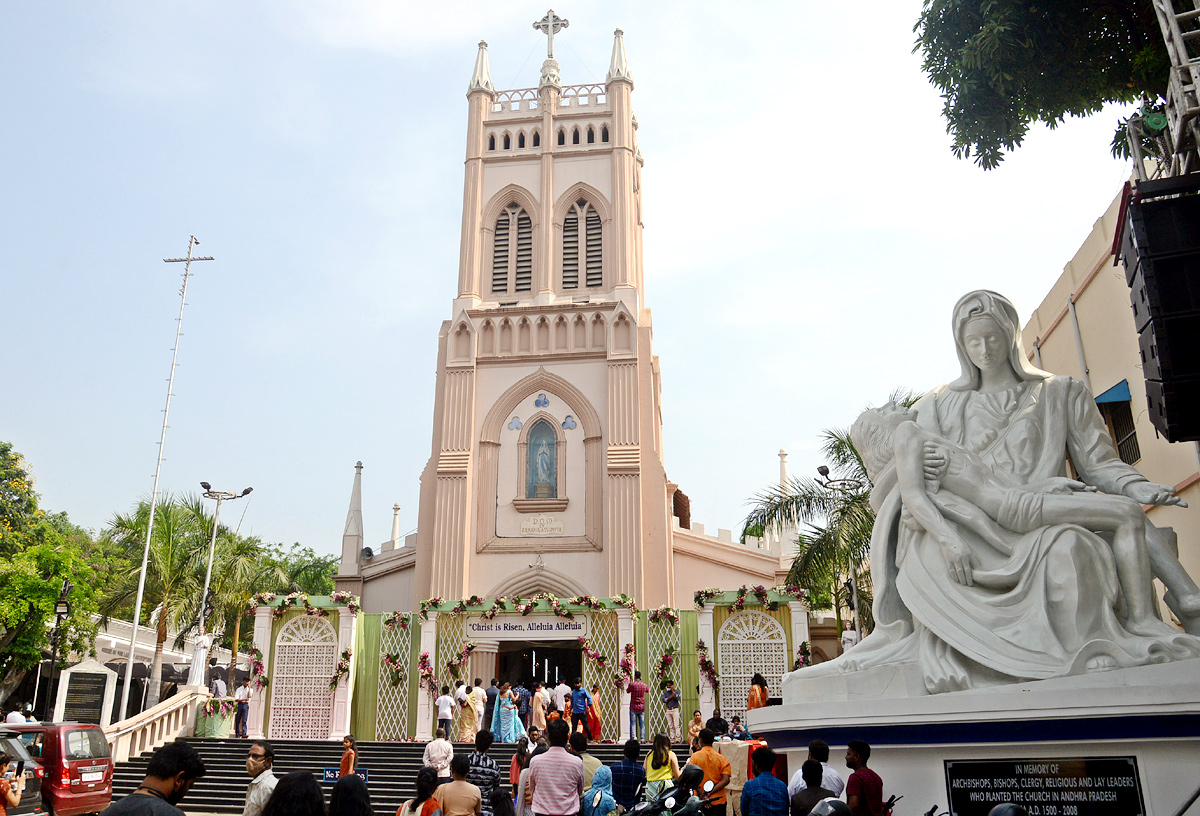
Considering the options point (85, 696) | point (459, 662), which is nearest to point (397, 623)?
point (459, 662)

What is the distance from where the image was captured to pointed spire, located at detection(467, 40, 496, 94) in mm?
32062

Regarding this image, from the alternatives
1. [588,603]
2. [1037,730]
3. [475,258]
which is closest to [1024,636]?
[1037,730]

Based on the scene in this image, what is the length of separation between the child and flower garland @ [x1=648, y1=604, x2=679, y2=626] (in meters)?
11.4

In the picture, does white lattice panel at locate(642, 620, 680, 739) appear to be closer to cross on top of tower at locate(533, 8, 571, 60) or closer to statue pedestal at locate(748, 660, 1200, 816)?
statue pedestal at locate(748, 660, 1200, 816)

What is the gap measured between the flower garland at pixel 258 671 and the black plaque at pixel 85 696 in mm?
8054

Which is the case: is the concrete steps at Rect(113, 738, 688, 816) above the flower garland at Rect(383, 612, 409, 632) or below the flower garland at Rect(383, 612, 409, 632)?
below

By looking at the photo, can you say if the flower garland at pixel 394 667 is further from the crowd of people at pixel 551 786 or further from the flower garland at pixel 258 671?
the crowd of people at pixel 551 786

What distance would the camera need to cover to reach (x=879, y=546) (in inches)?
276

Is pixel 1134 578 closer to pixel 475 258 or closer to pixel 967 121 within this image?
pixel 967 121

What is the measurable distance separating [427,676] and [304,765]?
2.95 meters

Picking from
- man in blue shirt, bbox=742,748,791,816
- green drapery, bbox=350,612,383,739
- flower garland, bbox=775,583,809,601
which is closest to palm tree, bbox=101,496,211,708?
green drapery, bbox=350,612,383,739

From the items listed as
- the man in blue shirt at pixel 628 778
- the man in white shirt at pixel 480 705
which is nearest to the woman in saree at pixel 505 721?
the man in white shirt at pixel 480 705

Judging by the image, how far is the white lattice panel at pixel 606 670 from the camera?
18000 mm

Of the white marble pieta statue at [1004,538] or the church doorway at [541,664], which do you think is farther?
the church doorway at [541,664]
